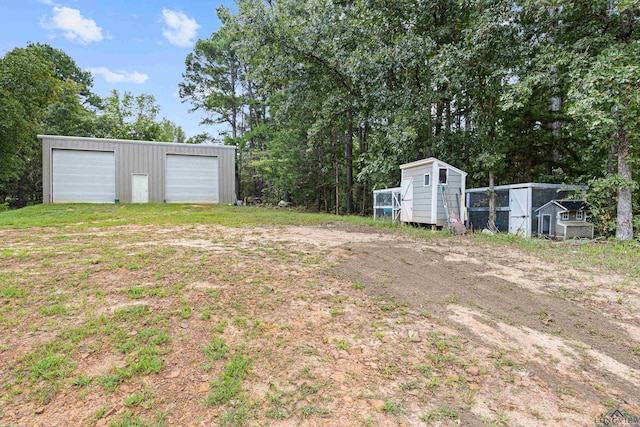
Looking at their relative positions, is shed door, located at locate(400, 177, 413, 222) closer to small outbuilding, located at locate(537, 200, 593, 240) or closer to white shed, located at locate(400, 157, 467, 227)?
white shed, located at locate(400, 157, 467, 227)

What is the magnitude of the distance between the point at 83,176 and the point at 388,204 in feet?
44.4

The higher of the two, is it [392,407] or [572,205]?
[572,205]

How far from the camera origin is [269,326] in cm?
247

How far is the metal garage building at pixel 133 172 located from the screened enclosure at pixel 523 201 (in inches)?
485

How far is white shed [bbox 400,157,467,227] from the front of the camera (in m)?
8.33

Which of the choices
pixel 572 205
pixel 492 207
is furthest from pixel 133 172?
pixel 572 205

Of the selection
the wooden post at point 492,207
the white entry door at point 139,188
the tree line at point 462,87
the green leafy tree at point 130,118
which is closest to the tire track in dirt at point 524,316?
the wooden post at point 492,207

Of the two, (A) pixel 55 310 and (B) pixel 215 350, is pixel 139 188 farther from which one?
(B) pixel 215 350

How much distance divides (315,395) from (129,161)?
15.9 m

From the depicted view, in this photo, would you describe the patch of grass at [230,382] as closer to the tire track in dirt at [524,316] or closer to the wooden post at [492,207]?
the tire track in dirt at [524,316]

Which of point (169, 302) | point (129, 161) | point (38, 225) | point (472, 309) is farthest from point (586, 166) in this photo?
point (129, 161)

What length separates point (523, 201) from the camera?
7.67 m

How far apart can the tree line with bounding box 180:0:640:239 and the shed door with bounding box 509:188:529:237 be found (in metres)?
1.03

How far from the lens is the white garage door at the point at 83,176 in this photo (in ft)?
44.9
